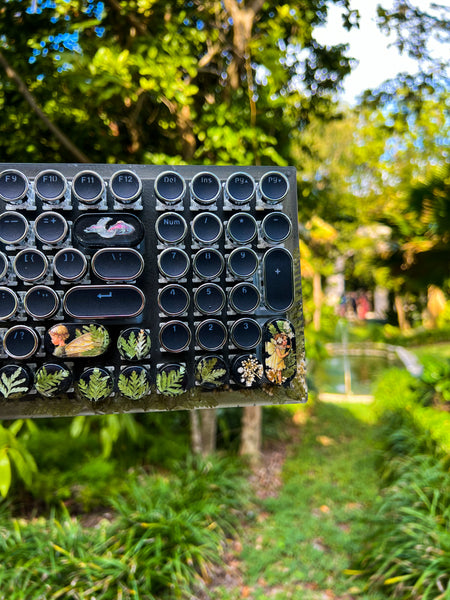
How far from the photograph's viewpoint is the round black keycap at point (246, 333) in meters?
1.01

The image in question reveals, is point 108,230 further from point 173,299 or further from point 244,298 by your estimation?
point 244,298

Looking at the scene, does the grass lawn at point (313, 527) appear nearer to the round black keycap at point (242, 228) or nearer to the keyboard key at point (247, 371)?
the keyboard key at point (247, 371)

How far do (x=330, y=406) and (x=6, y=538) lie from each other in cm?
475

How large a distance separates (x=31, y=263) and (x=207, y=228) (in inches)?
15.3

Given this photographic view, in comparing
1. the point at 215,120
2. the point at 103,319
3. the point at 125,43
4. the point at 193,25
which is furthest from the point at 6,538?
the point at 193,25

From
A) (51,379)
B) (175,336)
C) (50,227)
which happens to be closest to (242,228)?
(175,336)

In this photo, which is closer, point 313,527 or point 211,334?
point 211,334

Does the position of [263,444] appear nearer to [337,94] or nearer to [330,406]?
[330,406]

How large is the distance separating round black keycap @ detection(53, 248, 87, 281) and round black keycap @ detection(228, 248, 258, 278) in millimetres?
323

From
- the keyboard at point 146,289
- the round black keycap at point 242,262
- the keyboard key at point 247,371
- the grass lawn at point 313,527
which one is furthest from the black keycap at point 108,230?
the grass lawn at point 313,527

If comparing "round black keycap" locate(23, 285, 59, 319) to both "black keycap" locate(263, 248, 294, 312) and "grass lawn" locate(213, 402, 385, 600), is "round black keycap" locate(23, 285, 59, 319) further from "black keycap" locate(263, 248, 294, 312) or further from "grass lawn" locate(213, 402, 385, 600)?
"grass lawn" locate(213, 402, 385, 600)

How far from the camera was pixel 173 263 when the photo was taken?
38.8 inches

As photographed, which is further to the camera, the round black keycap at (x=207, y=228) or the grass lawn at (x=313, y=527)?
the grass lawn at (x=313, y=527)

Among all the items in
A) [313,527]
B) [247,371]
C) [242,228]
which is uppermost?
[242,228]
